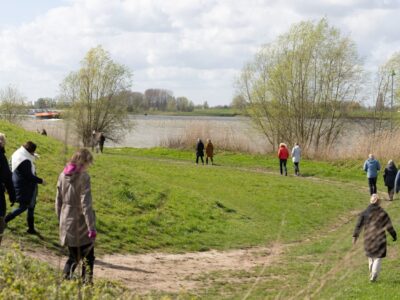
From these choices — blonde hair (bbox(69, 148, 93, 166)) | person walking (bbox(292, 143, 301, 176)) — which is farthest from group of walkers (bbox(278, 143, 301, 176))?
blonde hair (bbox(69, 148, 93, 166))

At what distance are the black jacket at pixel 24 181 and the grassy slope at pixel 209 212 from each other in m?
0.76

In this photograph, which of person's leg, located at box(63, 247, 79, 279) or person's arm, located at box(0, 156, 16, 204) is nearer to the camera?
person's leg, located at box(63, 247, 79, 279)

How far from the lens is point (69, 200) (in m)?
7.07

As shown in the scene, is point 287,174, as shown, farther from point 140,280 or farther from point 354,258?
point 354,258

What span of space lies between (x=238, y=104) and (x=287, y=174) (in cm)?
1664

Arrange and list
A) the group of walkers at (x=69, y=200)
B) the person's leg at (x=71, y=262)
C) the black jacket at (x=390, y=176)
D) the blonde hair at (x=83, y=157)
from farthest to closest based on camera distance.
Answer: the black jacket at (x=390, y=176)
the person's leg at (x=71, y=262)
the group of walkers at (x=69, y=200)
the blonde hair at (x=83, y=157)

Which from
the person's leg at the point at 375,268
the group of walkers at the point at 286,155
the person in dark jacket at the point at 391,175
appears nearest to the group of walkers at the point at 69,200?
the person's leg at the point at 375,268

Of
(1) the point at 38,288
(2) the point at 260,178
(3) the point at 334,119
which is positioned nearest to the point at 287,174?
(2) the point at 260,178

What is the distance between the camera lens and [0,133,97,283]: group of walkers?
3970mm

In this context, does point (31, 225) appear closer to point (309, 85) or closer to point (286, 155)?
point (286, 155)

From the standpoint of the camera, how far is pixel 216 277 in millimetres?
10836

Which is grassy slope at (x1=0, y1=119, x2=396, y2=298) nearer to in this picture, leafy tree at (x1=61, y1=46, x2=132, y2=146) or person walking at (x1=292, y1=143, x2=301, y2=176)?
person walking at (x1=292, y1=143, x2=301, y2=176)

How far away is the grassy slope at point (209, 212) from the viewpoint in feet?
38.2

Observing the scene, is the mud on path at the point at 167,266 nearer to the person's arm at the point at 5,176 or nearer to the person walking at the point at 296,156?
the person's arm at the point at 5,176
